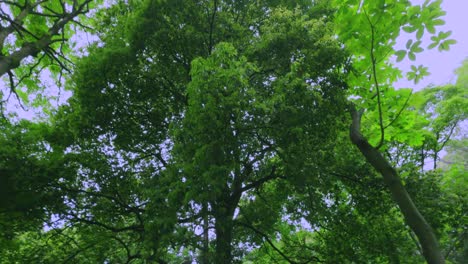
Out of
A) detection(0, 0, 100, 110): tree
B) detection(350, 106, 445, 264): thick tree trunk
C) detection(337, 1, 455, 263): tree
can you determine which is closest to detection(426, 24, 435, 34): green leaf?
detection(337, 1, 455, 263): tree

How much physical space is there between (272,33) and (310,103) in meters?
1.56

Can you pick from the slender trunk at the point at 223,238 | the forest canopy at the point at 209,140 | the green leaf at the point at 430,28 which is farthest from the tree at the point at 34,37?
the green leaf at the point at 430,28

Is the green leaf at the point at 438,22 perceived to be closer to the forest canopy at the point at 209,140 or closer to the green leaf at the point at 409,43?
the green leaf at the point at 409,43

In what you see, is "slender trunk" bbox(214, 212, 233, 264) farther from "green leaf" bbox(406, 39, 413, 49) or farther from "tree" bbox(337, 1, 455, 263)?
"green leaf" bbox(406, 39, 413, 49)

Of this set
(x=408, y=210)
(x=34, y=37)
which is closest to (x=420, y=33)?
(x=408, y=210)

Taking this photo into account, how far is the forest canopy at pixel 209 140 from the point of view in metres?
4.82

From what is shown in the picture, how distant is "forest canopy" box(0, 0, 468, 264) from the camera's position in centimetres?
482

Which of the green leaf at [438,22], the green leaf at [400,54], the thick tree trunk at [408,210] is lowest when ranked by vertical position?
the thick tree trunk at [408,210]

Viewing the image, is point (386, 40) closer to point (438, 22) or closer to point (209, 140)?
point (438, 22)

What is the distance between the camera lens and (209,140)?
16.1ft

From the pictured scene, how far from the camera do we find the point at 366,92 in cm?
363

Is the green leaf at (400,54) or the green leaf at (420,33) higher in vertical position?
the green leaf at (420,33)

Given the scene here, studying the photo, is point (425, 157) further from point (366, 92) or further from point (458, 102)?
point (366, 92)

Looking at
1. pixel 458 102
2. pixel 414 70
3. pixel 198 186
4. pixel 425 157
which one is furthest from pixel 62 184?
pixel 458 102
